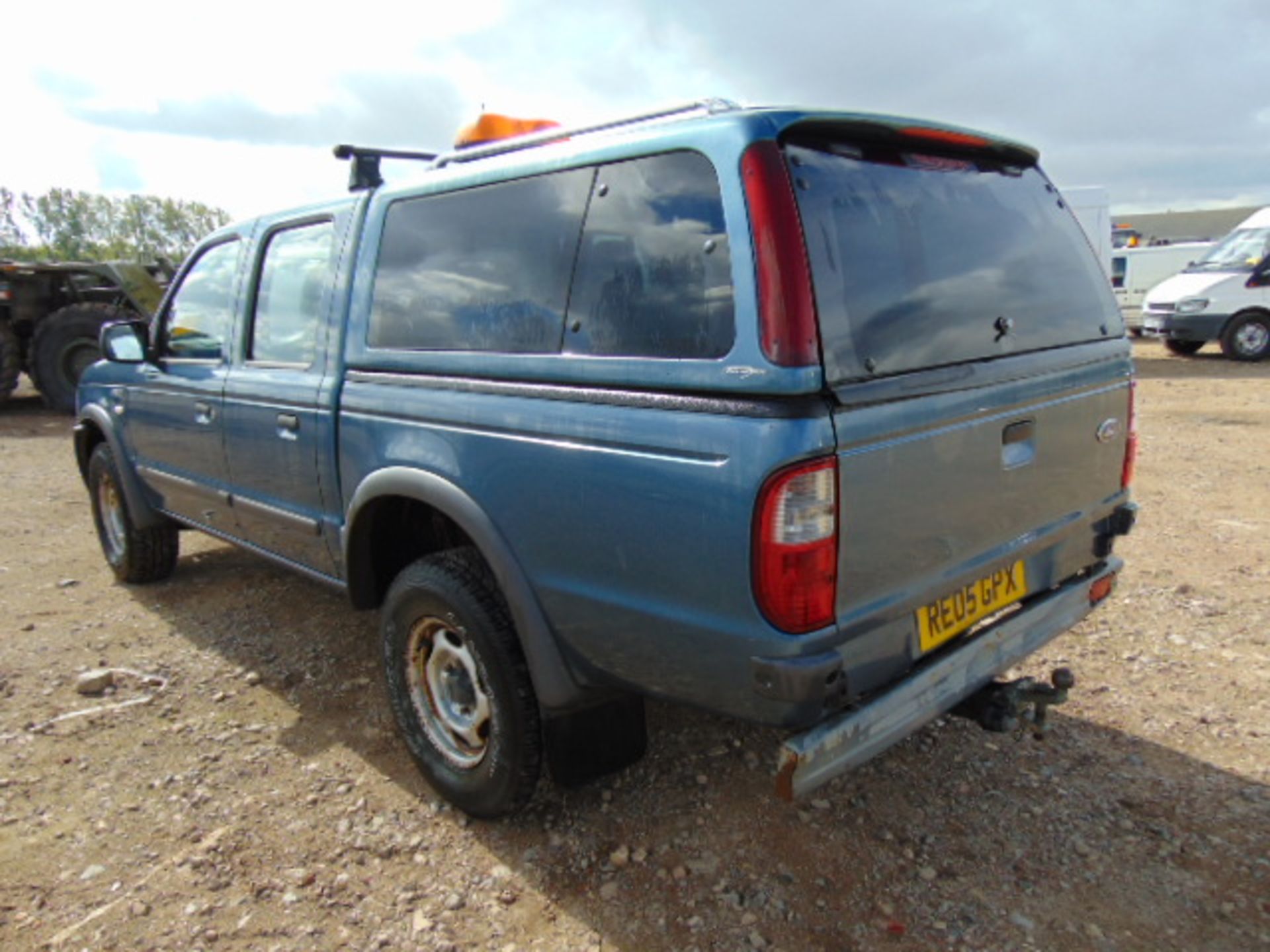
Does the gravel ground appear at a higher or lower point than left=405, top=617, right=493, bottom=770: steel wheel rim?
lower

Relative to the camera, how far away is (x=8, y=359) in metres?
11.3

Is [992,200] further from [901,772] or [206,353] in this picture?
[206,353]

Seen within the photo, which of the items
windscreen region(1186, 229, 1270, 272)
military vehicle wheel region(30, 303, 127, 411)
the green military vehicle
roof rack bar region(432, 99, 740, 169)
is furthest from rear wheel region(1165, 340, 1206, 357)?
military vehicle wheel region(30, 303, 127, 411)

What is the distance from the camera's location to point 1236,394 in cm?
1041

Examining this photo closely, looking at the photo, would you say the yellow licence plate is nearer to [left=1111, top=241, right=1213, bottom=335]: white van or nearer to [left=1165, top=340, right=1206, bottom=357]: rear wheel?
[left=1165, top=340, right=1206, bottom=357]: rear wheel

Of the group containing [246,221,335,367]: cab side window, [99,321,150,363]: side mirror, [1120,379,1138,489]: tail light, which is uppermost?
[246,221,335,367]: cab side window

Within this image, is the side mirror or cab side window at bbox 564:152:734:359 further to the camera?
the side mirror

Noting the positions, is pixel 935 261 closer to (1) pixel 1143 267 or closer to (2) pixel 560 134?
(2) pixel 560 134

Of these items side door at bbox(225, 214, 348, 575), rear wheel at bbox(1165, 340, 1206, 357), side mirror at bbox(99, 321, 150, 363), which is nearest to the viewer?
side door at bbox(225, 214, 348, 575)

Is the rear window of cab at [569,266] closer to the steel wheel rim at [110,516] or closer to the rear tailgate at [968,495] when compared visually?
the rear tailgate at [968,495]

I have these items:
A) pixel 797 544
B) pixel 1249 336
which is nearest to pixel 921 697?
pixel 797 544

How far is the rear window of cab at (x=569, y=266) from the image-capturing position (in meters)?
2.02

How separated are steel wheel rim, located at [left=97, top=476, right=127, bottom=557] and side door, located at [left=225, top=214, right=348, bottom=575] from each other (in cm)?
170

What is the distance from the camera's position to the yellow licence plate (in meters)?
2.22
